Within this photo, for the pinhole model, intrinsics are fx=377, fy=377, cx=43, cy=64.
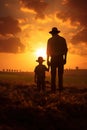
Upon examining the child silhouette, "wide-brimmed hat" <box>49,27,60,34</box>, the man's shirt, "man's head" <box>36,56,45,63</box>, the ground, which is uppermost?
"wide-brimmed hat" <box>49,27,60,34</box>

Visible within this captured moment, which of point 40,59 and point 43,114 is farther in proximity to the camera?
point 40,59

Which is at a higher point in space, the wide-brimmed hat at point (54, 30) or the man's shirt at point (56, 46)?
the wide-brimmed hat at point (54, 30)

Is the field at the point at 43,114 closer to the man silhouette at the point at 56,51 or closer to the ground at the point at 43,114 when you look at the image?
the ground at the point at 43,114

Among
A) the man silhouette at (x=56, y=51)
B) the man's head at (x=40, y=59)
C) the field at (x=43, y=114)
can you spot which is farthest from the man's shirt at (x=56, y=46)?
the field at (x=43, y=114)

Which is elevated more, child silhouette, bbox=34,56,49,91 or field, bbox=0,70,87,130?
child silhouette, bbox=34,56,49,91

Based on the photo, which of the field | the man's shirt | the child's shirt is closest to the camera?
the field

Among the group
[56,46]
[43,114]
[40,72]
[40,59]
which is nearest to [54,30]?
[56,46]

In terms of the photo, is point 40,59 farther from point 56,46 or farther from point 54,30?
point 54,30

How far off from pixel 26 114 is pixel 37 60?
840 centimetres

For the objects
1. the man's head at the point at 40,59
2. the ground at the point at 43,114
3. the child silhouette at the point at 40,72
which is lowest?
the ground at the point at 43,114

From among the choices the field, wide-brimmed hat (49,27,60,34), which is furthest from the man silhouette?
the field

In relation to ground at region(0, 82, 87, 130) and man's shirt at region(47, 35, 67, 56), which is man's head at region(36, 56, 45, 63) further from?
ground at region(0, 82, 87, 130)

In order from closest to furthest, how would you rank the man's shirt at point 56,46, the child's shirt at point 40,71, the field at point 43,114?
1. the field at point 43,114
2. the man's shirt at point 56,46
3. the child's shirt at point 40,71

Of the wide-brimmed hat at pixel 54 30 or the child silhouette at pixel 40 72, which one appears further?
the child silhouette at pixel 40 72
